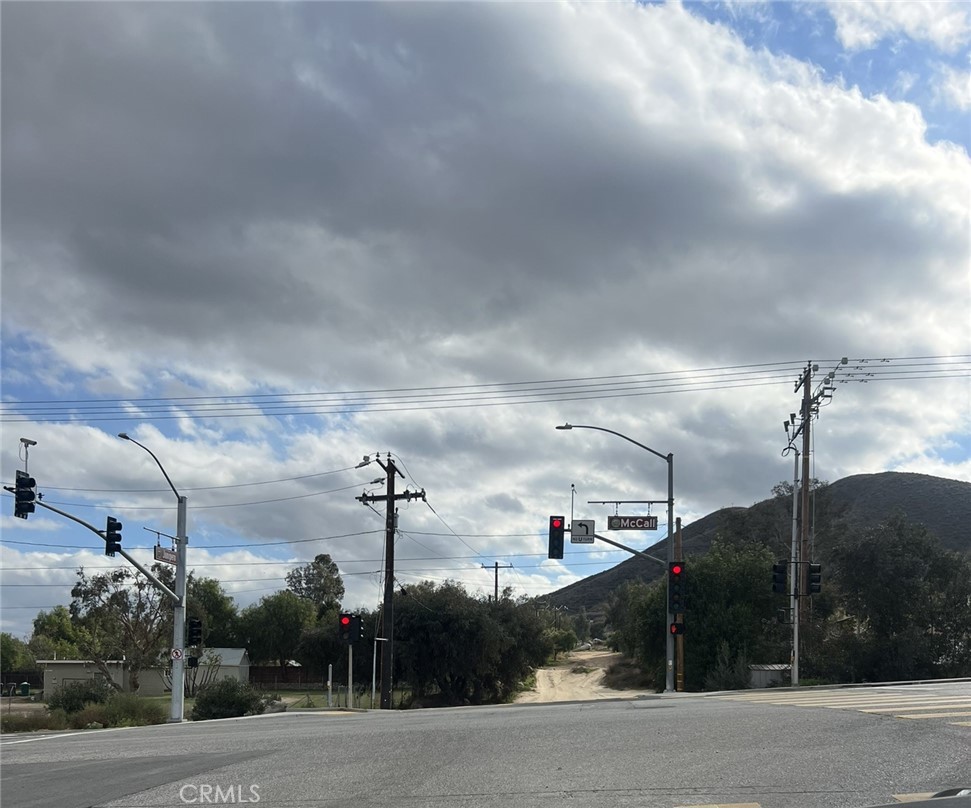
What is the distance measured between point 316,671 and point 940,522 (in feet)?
390

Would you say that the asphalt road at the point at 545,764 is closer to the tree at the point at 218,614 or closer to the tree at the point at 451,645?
the tree at the point at 451,645

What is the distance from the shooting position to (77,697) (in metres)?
39.5

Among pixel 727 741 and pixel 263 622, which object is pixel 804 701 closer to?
pixel 727 741

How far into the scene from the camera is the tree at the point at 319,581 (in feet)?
385

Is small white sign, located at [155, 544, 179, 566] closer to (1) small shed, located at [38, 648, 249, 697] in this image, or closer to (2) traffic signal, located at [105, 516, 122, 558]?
(2) traffic signal, located at [105, 516, 122, 558]

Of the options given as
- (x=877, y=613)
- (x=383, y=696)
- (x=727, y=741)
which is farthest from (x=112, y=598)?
(x=727, y=741)

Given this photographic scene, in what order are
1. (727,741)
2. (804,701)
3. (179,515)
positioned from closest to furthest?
(727,741)
(804,701)
(179,515)

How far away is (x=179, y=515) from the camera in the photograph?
118 ft

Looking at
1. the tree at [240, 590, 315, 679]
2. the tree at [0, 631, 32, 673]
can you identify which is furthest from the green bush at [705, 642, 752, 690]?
the tree at [0, 631, 32, 673]

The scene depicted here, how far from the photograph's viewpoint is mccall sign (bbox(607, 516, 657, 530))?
3603 centimetres

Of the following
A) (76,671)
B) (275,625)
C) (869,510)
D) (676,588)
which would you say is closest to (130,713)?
(676,588)

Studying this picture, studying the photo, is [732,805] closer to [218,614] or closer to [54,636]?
[218,614]

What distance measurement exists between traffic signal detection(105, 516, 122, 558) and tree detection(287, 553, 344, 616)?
84806 millimetres

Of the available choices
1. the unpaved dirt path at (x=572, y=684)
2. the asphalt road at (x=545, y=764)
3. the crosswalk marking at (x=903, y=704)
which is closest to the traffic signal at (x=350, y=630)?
the crosswalk marking at (x=903, y=704)
